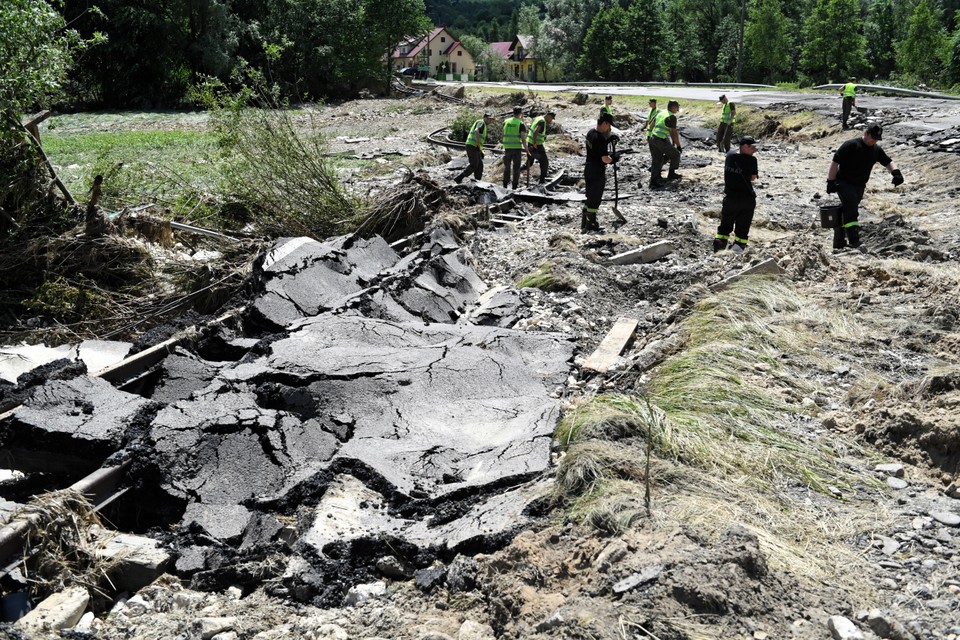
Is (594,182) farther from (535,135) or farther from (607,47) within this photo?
(607,47)

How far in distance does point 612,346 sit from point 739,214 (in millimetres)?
3855

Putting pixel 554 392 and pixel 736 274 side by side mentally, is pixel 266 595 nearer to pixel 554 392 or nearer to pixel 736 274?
pixel 554 392

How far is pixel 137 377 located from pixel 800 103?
927 inches

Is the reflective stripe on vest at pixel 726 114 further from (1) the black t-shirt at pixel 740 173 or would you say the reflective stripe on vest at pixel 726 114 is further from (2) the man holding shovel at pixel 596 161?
(1) the black t-shirt at pixel 740 173

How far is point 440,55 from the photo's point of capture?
3831 inches

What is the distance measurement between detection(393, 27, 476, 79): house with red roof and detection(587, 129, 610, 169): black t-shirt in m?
83.8

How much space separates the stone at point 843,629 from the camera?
292cm

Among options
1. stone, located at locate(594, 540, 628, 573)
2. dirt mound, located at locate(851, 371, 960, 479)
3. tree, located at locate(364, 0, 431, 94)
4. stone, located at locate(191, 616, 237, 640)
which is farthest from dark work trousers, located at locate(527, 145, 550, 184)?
tree, located at locate(364, 0, 431, 94)

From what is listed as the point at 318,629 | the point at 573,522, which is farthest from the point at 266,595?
the point at 573,522

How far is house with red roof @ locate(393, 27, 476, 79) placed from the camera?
300 feet

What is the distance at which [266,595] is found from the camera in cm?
382

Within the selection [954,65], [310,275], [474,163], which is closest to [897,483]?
[310,275]

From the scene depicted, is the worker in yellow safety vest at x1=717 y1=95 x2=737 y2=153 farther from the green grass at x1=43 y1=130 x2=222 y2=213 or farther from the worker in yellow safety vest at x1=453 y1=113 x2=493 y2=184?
the green grass at x1=43 y1=130 x2=222 y2=213

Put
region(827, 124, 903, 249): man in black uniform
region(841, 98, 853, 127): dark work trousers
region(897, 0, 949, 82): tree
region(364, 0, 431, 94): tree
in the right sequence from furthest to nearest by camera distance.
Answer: region(364, 0, 431, 94): tree, region(897, 0, 949, 82): tree, region(841, 98, 853, 127): dark work trousers, region(827, 124, 903, 249): man in black uniform
